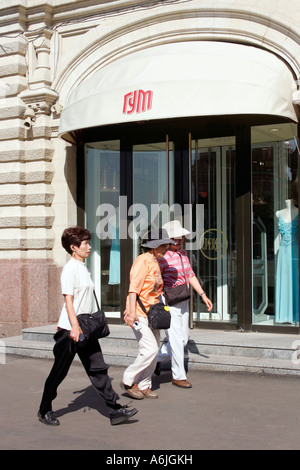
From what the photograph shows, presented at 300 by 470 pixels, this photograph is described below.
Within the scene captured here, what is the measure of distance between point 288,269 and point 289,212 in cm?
87

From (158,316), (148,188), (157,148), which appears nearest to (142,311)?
(158,316)

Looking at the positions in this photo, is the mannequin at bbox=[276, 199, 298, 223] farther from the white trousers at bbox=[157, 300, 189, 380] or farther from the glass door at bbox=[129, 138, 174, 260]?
the white trousers at bbox=[157, 300, 189, 380]

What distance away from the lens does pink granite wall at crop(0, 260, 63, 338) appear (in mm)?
10781

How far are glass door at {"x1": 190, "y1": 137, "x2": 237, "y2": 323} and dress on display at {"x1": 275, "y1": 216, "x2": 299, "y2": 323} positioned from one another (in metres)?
0.76

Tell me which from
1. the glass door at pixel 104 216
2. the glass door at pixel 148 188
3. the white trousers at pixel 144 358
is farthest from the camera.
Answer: the glass door at pixel 104 216

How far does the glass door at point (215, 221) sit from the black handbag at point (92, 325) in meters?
4.60

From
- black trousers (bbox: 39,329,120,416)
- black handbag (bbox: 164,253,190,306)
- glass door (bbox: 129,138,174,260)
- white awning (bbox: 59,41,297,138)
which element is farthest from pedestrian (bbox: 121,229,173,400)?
glass door (bbox: 129,138,174,260)

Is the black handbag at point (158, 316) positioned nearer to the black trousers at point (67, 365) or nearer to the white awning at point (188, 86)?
the black trousers at point (67, 365)

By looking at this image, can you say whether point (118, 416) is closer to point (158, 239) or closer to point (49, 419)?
point (49, 419)

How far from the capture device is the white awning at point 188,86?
28.3 feet

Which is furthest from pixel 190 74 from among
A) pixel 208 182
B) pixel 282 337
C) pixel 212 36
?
pixel 282 337

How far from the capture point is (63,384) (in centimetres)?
745

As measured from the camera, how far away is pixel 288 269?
383 inches

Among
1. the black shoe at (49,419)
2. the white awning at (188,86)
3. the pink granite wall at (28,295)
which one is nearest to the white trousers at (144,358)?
the black shoe at (49,419)
